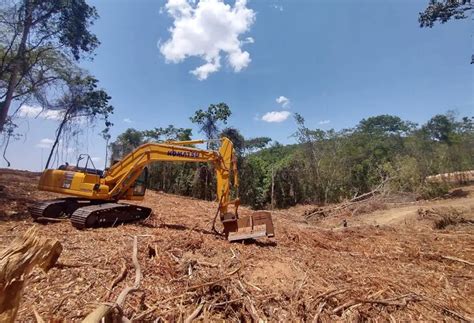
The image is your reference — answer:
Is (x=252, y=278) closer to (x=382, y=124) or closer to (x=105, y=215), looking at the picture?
(x=105, y=215)

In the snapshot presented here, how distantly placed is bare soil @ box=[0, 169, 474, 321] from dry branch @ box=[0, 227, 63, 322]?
115 centimetres

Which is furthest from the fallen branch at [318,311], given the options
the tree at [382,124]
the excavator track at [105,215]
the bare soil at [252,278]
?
the tree at [382,124]

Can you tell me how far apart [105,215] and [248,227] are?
356cm

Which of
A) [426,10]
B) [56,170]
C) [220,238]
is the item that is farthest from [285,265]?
[426,10]

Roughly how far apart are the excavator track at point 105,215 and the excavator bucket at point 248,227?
2.78 m

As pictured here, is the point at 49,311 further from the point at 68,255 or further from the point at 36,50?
the point at 36,50

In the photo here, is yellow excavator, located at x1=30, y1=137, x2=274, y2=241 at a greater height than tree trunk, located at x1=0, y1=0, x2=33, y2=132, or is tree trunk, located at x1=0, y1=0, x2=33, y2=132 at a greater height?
tree trunk, located at x1=0, y1=0, x2=33, y2=132

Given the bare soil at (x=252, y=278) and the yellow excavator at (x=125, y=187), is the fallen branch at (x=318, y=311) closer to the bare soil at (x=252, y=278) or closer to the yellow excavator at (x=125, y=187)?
the bare soil at (x=252, y=278)

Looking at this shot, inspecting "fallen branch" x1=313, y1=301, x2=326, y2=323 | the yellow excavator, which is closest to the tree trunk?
the yellow excavator

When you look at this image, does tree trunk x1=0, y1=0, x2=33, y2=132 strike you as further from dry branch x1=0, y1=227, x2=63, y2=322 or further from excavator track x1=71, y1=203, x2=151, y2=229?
dry branch x1=0, y1=227, x2=63, y2=322

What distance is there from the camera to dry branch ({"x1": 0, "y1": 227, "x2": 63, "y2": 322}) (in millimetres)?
2205

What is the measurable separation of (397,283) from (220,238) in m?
3.72

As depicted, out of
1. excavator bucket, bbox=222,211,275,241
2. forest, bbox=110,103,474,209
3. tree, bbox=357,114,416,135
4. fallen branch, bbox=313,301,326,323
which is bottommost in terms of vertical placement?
fallen branch, bbox=313,301,326,323

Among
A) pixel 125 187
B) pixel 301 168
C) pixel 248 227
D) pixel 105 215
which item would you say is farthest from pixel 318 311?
pixel 301 168
